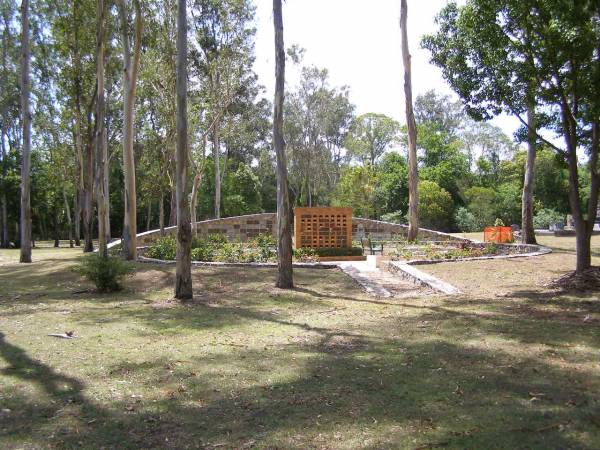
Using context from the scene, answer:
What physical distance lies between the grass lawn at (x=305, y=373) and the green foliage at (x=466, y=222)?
870 inches

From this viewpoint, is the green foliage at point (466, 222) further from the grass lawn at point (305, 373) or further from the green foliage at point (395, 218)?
the grass lawn at point (305, 373)

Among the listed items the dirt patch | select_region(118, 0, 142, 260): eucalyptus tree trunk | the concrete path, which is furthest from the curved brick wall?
the dirt patch

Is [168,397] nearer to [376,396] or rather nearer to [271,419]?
[271,419]

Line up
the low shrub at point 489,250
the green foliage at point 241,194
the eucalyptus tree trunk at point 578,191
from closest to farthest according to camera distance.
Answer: the eucalyptus tree trunk at point 578,191, the low shrub at point 489,250, the green foliage at point 241,194

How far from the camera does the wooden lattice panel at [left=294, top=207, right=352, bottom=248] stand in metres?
16.2

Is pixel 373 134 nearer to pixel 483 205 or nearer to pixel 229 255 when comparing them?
pixel 483 205

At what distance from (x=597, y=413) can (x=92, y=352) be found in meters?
4.46

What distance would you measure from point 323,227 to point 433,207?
600 inches

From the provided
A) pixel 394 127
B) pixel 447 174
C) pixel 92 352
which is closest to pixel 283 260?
pixel 92 352

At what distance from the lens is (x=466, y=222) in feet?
98.8

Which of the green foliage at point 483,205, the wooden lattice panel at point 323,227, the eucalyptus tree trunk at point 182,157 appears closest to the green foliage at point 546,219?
the green foliage at point 483,205

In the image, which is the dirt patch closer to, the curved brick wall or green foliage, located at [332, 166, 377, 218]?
the curved brick wall

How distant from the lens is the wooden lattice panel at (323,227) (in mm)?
16234

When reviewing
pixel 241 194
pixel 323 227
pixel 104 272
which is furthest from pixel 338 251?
pixel 241 194
